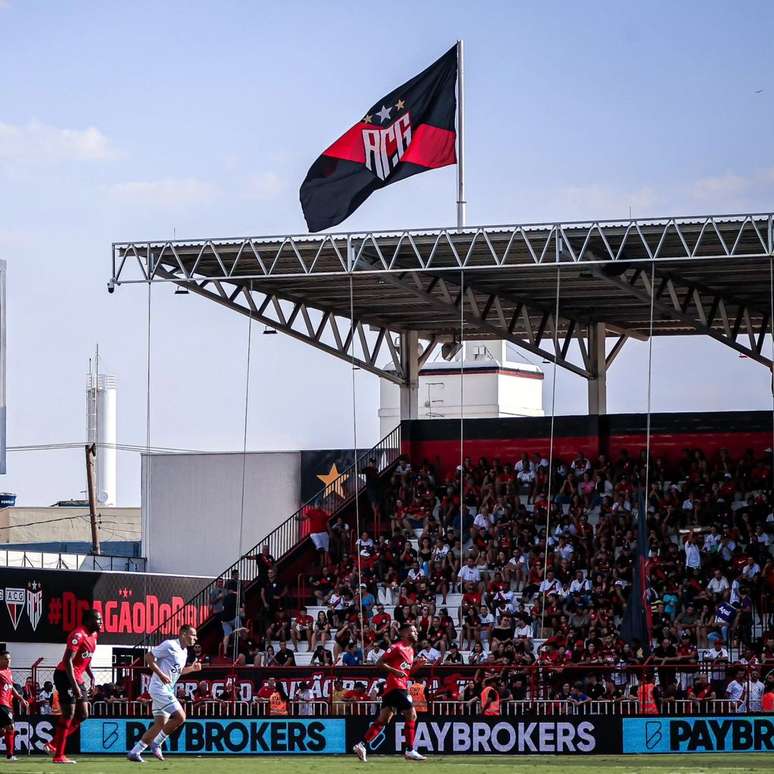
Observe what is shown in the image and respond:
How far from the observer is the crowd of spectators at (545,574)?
33.3m

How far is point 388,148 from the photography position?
34125 millimetres

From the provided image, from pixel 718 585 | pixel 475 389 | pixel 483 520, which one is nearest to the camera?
pixel 718 585

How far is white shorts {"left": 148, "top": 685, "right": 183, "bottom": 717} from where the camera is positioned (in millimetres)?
20250

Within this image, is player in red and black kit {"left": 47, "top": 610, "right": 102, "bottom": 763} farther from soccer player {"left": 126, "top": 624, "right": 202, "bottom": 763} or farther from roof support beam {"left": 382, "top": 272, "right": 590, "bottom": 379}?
roof support beam {"left": 382, "top": 272, "right": 590, "bottom": 379}

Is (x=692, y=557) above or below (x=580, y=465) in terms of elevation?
below

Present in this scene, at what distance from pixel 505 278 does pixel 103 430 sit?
5840 cm

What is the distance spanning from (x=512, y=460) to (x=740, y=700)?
14992 millimetres

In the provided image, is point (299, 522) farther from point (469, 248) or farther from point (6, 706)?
point (6, 706)

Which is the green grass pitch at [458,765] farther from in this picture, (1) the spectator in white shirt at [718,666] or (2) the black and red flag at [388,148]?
(2) the black and red flag at [388,148]

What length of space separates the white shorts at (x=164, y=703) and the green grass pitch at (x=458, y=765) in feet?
2.20

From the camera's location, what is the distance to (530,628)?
35125 mm

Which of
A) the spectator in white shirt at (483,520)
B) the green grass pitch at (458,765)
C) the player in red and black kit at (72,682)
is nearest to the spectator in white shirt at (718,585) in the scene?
the spectator in white shirt at (483,520)

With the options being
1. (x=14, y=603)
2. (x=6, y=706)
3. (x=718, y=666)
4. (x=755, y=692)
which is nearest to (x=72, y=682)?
(x=6, y=706)

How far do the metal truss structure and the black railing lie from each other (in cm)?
200
